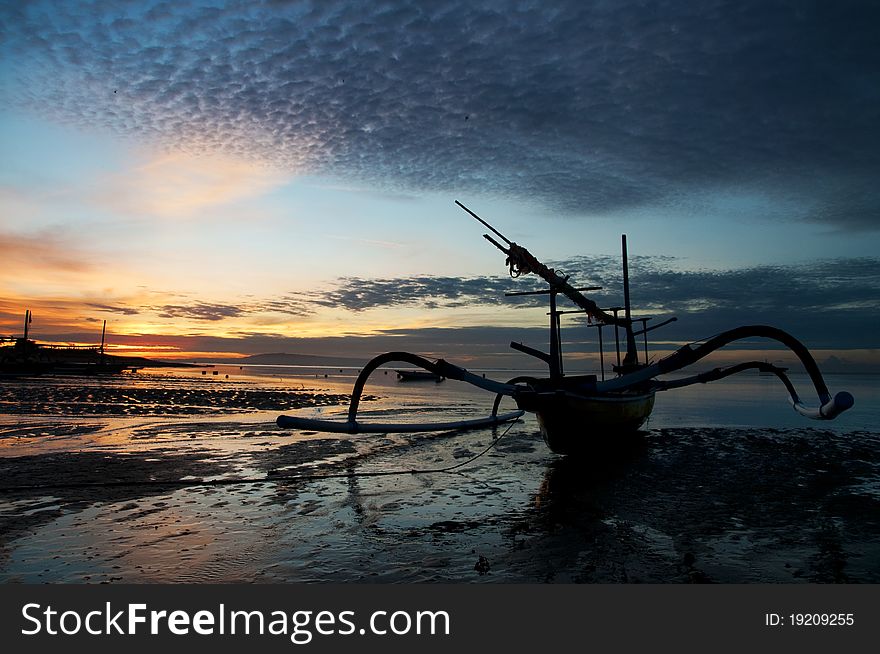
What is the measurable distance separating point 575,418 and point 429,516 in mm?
8085

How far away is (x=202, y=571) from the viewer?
691cm

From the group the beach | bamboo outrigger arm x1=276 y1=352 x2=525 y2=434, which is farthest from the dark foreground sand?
bamboo outrigger arm x1=276 y1=352 x2=525 y2=434

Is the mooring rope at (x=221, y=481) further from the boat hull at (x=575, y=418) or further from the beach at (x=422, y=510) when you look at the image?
the boat hull at (x=575, y=418)

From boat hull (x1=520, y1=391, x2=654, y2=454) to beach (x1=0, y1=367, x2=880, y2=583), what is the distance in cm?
61

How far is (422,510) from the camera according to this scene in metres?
10.4

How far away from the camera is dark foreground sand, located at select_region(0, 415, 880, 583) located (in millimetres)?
7238

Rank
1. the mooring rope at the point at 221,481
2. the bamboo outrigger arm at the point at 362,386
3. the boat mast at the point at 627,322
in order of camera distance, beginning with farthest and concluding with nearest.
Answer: the boat mast at the point at 627,322
the bamboo outrigger arm at the point at 362,386
the mooring rope at the point at 221,481

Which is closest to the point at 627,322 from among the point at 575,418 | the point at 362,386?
the point at 575,418

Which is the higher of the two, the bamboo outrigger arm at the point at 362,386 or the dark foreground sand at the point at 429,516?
the bamboo outrigger arm at the point at 362,386

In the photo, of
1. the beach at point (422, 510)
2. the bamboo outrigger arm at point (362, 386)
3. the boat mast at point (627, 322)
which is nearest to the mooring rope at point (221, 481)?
the beach at point (422, 510)

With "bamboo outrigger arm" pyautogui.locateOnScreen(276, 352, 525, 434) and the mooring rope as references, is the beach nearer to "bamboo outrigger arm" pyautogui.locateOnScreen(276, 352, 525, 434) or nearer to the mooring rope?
the mooring rope

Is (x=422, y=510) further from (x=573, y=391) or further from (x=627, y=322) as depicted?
(x=627, y=322)

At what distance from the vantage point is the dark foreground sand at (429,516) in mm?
7238

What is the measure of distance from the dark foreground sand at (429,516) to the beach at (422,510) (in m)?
0.05
